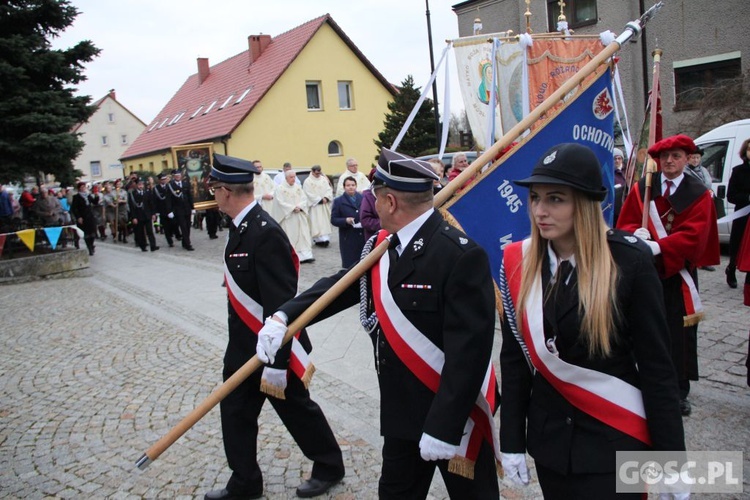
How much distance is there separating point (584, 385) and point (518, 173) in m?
2.72

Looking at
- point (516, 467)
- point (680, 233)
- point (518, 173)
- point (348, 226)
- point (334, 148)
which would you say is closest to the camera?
point (516, 467)

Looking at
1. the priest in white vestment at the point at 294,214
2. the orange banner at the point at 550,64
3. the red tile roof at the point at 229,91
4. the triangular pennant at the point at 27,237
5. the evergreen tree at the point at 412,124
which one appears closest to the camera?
the orange banner at the point at 550,64

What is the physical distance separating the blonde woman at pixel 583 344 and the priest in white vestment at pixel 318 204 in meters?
12.7

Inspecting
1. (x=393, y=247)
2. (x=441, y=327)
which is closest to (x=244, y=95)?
(x=393, y=247)

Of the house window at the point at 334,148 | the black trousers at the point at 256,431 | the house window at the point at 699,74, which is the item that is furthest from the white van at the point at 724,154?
the house window at the point at 334,148

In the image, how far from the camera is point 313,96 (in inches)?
1366

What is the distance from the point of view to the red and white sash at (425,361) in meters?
2.47

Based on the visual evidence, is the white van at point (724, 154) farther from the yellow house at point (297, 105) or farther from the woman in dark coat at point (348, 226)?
the yellow house at point (297, 105)

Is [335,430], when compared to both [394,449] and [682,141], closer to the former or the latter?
[394,449]

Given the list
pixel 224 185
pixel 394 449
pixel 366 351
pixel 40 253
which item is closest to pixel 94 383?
pixel 366 351

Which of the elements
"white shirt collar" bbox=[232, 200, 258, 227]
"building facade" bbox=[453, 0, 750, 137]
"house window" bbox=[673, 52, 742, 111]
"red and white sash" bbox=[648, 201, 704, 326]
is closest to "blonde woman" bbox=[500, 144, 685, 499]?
"white shirt collar" bbox=[232, 200, 258, 227]

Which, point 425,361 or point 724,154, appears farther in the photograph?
point 724,154

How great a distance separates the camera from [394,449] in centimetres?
260

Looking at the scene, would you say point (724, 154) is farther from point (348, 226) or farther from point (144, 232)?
point (144, 232)
